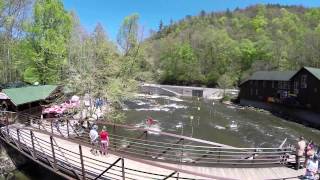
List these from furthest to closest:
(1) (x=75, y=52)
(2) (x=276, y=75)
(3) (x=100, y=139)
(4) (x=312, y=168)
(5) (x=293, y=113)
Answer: (2) (x=276, y=75)
(5) (x=293, y=113)
(1) (x=75, y=52)
(3) (x=100, y=139)
(4) (x=312, y=168)

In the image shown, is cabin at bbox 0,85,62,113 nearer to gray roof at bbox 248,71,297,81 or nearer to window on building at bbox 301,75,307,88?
window on building at bbox 301,75,307,88

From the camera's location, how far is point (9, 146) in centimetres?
2388

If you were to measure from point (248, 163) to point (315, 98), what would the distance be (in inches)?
1590

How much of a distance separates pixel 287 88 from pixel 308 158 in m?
48.7

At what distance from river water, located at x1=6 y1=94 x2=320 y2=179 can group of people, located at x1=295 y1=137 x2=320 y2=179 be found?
724 inches

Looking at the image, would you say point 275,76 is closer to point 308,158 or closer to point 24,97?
point 24,97

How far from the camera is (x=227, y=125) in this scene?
4866 cm

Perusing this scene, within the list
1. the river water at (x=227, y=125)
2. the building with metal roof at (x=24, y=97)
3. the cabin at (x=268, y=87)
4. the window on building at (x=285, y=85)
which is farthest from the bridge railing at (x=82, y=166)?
the cabin at (x=268, y=87)

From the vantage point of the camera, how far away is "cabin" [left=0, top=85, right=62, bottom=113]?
103ft

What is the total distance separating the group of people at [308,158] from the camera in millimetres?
16125

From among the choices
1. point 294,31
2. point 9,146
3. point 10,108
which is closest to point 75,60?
point 10,108

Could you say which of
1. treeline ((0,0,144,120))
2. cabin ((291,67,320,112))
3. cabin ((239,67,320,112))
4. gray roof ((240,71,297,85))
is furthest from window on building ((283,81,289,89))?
treeline ((0,0,144,120))

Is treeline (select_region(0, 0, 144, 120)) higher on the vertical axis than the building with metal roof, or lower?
higher

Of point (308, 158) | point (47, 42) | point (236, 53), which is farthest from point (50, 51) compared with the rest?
point (236, 53)
